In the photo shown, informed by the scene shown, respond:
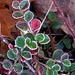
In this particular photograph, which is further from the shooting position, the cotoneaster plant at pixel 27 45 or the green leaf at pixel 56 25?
the green leaf at pixel 56 25

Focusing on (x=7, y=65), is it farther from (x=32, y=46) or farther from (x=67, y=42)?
(x=67, y=42)

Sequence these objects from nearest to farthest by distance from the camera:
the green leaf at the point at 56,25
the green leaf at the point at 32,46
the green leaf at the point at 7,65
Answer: the green leaf at the point at 32,46
the green leaf at the point at 7,65
the green leaf at the point at 56,25

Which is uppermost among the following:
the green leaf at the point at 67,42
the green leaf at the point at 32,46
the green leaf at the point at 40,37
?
the green leaf at the point at 40,37

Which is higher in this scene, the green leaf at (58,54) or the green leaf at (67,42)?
the green leaf at (67,42)

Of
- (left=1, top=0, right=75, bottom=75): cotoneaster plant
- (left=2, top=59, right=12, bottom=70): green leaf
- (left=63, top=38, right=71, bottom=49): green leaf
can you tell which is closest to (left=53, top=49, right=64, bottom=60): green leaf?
(left=1, top=0, right=75, bottom=75): cotoneaster plant

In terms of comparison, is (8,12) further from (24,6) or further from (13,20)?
(24,6)

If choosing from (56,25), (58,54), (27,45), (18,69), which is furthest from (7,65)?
(56,25)

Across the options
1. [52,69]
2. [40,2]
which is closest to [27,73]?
[52,69]

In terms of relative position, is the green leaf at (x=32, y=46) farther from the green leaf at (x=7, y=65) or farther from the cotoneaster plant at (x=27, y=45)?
the green leaf at (x=7, y=65)

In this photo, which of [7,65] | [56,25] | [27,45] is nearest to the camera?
[27,45]

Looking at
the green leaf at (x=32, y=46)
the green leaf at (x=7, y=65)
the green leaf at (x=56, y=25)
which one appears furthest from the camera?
the green leaf at (x=56, y=25)

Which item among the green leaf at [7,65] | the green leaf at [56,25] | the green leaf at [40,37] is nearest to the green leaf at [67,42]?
the green leaf at [56,25]
